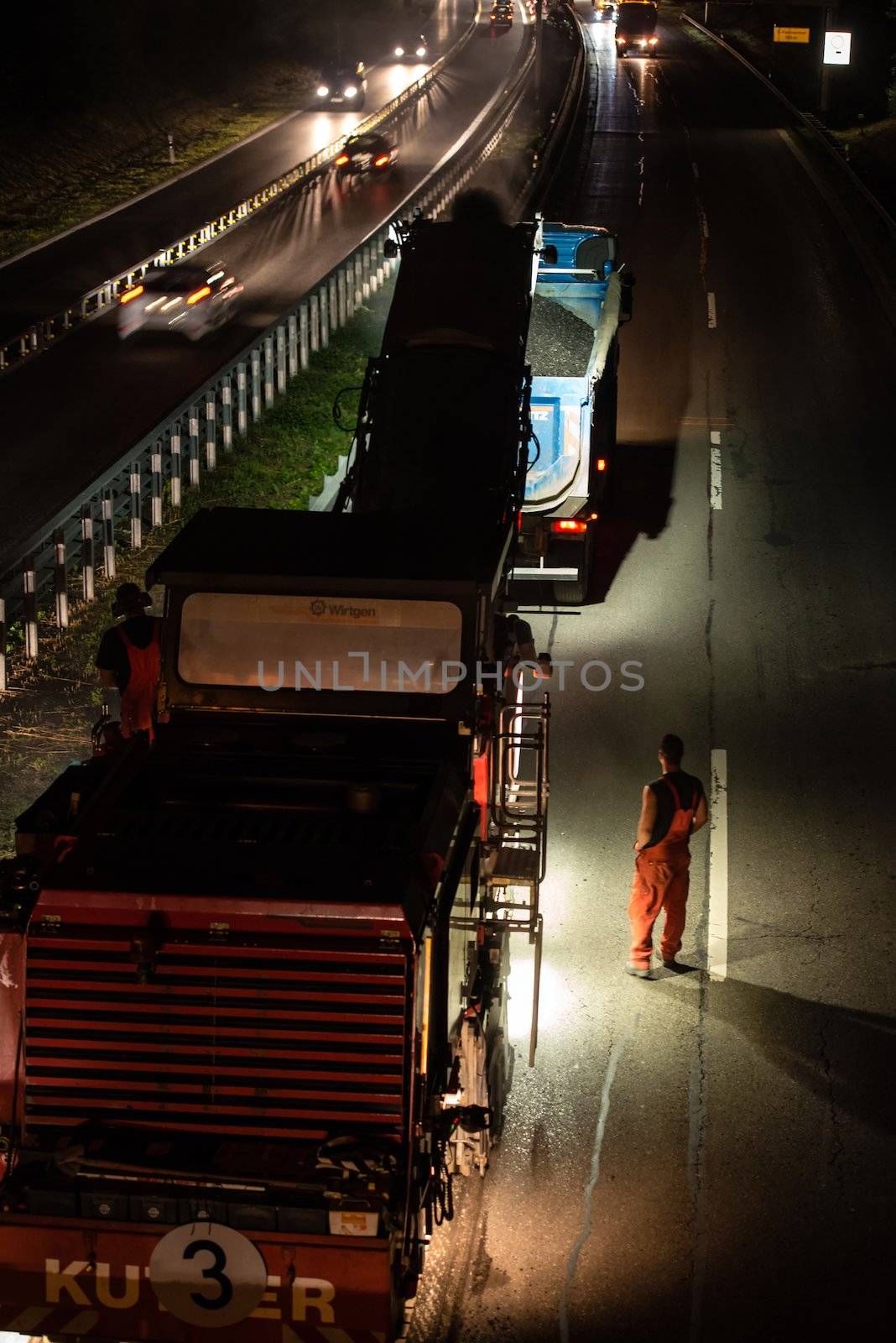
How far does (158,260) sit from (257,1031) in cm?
2983

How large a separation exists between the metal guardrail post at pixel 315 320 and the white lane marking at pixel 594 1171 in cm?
1940

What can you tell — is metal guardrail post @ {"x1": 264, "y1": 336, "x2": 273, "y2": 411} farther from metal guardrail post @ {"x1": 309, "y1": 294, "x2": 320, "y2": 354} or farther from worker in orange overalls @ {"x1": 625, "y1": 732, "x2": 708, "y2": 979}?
worker in orange overalls @ {"x1": 625, "y1": 732, "x2": 708, "y2": 979}

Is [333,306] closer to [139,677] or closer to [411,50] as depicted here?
[139,677]

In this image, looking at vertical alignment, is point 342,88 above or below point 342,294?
above

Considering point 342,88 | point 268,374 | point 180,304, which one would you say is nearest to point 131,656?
point 268,374

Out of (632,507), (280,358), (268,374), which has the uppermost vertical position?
(280,358)

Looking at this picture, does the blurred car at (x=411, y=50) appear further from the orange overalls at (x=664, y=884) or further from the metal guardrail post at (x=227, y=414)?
the orange overalls at (x=664, y=884)

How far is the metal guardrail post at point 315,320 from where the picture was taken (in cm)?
2787

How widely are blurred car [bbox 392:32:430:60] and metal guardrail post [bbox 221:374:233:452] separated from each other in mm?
53253

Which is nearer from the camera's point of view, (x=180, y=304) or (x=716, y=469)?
(x=716, y=469)

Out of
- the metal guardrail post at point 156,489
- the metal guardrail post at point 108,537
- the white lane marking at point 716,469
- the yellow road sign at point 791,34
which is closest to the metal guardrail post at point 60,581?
the metal guardrail post at point 108,537

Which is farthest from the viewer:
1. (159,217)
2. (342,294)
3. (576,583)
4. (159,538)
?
(159,217)

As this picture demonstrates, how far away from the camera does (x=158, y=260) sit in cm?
3447

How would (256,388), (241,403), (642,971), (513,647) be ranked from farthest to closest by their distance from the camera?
1. (256,388)
2. (241,403)
3. (642,971)
4. (513,647)
